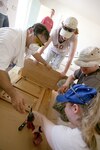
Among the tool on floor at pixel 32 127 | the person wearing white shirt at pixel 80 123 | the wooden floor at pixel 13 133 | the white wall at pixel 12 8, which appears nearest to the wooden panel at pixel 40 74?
the wooden floor at pixel 13 133

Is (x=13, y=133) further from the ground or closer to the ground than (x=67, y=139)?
closer to the ground

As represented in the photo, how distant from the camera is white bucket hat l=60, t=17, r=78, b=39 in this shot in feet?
4.95

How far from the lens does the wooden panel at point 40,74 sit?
158 cm

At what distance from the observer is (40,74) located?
5.24 feet

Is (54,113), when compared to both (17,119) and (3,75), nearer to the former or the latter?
(17,119)

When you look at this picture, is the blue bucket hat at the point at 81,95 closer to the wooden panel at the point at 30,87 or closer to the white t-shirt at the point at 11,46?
the white t-shirt at the point at 11,46

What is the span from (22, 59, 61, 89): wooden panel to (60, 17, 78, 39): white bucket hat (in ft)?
1.11

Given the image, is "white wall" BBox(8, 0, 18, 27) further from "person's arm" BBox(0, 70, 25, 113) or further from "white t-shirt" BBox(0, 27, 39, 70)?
"person's arm" BBox(0, 70, 25, 113)

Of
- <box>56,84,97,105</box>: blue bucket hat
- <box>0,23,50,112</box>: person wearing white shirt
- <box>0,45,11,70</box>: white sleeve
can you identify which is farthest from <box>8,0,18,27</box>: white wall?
<box>56,84,97,105</box>: blue bucket hat

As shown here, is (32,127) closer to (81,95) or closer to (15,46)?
(81,95)

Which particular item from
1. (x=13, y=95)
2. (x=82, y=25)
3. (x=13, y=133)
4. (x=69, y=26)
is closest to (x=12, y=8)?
(x=82, y=25)

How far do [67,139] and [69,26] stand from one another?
3.57ft

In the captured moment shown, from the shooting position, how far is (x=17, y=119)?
0.92 metres

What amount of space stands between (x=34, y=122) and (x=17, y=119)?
12 cm
